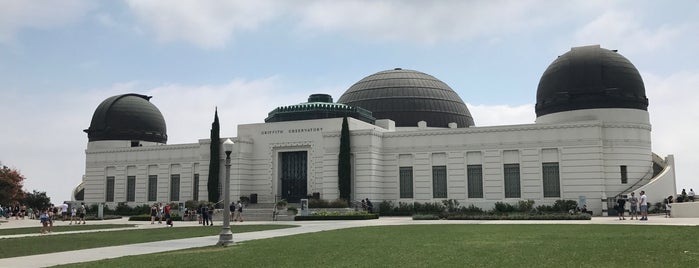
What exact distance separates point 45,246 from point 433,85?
4736cm

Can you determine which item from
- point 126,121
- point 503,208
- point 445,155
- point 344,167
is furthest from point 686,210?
point 126,121

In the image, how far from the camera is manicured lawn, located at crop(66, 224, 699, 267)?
12.8 metres

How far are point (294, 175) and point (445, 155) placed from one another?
43.6ft

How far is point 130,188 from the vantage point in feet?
193

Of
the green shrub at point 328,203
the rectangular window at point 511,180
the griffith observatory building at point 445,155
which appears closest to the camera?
the griffith observatory building at point 445,155

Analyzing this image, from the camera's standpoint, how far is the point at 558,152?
43719mm

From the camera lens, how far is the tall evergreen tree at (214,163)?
5112 cm

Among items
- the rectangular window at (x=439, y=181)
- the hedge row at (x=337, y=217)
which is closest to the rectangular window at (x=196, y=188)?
the hedge row at (x=337, y=217)

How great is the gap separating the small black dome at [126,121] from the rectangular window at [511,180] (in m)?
39.6

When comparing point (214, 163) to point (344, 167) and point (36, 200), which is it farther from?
point (36, 200)

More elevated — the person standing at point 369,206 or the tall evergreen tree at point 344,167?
the tall evergreen tree at point 344,167

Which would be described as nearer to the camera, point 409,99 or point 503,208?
point 503,208

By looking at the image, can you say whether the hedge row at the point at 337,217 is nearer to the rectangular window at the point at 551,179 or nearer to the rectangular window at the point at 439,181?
the rectangular window at the point at 439,181

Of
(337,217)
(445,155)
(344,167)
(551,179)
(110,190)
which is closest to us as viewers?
(337,217)
